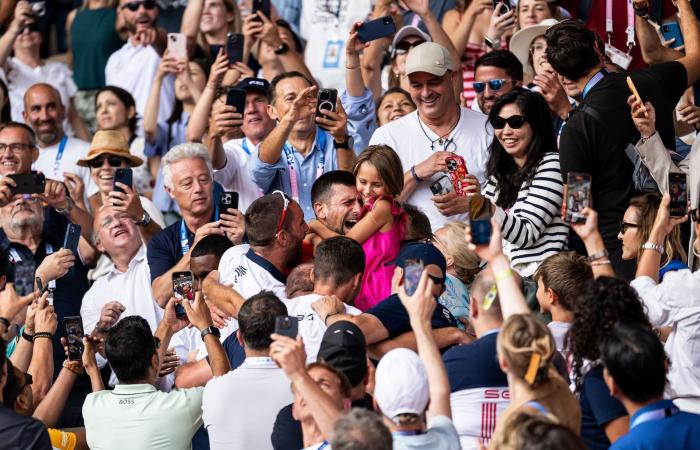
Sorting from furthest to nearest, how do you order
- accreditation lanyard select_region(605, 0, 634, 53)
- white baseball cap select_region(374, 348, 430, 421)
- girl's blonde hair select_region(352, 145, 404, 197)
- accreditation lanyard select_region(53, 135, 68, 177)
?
1. accreditation lanyard select_region(53, 135, 68, 177)
2. accreditation lanyard select_region(605, 0, 634, 53)
3. girl's blonde hair select_region(352, 145, 404, 197)
4. white baseball cap select_region(374, 348, 430, 421)

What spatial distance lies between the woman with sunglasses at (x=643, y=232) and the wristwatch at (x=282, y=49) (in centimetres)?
405

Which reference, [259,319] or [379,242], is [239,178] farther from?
[259,319]

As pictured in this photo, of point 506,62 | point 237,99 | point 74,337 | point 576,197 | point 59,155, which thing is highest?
point 506,62

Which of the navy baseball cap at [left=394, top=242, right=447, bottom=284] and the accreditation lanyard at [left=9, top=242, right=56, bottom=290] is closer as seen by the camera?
the navy baseball cap at [left=394, top=242, right=447, bottom=284]

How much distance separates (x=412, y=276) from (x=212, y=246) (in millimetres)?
2658

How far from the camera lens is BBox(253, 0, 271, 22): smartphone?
9.17m

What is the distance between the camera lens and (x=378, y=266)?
21.1ft

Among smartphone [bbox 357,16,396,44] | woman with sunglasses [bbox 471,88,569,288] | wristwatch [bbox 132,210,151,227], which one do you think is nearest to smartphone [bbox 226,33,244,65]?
smartphone [bbox 357,16,396,44]

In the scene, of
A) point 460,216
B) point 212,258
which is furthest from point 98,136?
point 460,216

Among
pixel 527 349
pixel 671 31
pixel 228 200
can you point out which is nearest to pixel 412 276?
pixel 527 349

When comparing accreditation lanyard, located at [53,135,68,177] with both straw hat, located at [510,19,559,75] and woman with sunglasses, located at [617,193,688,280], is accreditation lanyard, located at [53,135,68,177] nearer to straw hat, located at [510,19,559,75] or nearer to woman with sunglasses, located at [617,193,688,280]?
straw hat, located at [510,19,559,75]

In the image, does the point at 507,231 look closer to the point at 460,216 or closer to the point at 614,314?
the point at 460,216

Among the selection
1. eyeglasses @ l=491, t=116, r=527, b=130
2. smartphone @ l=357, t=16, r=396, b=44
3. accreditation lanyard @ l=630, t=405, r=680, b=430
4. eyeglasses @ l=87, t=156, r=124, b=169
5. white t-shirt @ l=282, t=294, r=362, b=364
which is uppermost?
smartphone @ l=357, t=16, r=396, b=44

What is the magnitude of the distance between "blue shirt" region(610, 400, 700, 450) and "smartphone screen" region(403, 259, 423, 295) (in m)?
0.99
